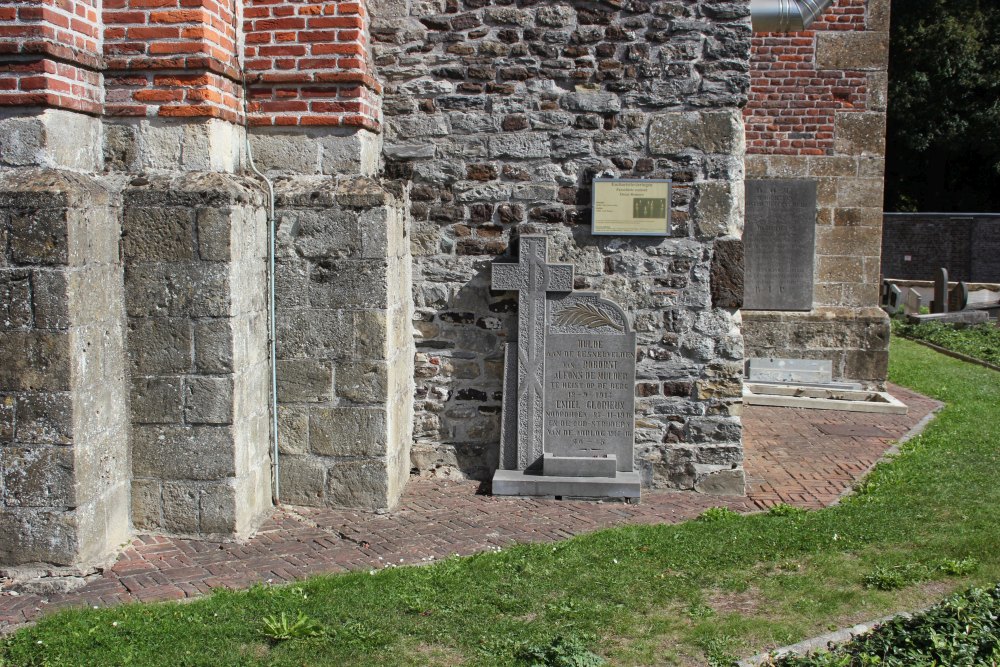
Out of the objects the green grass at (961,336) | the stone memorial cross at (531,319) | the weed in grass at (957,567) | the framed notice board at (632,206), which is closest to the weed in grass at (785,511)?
the weed in grass at (957,567)

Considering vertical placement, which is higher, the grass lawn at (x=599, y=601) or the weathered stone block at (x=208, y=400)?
the weathered stone block at (x=208, y=400)

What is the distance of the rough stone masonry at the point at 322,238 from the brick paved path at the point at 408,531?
7.2 inches

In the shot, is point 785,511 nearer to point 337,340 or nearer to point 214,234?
point 337,340

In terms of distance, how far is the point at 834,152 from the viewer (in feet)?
35.4

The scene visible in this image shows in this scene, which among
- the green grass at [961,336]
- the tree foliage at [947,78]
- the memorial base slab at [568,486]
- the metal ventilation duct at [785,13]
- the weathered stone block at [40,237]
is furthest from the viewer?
the tree foliage at [947,78]

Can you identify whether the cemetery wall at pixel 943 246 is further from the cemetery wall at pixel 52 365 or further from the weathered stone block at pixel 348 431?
the cemetery wall at pixel 52 365

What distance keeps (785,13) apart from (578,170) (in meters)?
3.50

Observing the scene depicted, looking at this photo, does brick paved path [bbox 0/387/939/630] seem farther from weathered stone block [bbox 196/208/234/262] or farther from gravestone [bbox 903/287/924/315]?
gravestone [bbox 903/287/924/315]

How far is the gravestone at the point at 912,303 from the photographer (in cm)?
1884

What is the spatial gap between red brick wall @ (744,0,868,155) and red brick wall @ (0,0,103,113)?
7.69 metres

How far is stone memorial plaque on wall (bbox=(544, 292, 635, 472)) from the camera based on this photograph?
655 centimetres

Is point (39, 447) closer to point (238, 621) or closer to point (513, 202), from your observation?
point (238, 621)

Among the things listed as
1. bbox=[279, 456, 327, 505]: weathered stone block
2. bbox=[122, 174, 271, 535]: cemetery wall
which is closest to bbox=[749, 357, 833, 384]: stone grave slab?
bbox=[279, 456, 327, 505]: weathered stone block

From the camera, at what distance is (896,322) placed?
56.7ft
